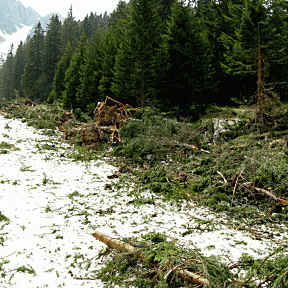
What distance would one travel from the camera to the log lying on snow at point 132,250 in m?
2.55

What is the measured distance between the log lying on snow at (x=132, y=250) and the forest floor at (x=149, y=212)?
2.2 inches

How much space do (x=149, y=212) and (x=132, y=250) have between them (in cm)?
185

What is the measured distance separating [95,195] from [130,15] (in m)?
13.9

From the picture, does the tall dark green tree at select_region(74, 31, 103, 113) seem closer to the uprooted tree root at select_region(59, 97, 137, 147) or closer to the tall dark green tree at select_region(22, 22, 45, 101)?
the uprooted tree root at select_region(59, 97, 137, 147)

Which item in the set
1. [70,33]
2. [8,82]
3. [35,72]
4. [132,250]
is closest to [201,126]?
[132,250]

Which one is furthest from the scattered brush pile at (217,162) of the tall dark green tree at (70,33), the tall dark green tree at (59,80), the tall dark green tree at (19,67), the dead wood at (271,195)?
the tall dark green tree at (19,67)

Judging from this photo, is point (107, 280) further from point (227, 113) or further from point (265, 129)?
point (227, 113)

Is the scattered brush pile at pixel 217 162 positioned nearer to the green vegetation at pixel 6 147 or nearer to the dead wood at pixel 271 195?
the dead wood at pixel 271 195

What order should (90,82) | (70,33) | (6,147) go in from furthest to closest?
(70,33), (90,82), (6,147)

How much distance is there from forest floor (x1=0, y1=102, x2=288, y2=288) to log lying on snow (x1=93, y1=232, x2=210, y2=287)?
6 cm

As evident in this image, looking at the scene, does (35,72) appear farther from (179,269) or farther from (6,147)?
(179,269)

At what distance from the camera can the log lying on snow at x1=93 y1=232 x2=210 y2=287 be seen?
2.55 metres

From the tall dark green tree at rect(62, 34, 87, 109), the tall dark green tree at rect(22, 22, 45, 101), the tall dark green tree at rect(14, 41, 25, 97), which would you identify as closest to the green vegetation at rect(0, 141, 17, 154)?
the tall dark green tree at rect(62, 34, 87, 109)

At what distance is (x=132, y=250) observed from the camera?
126 inches
